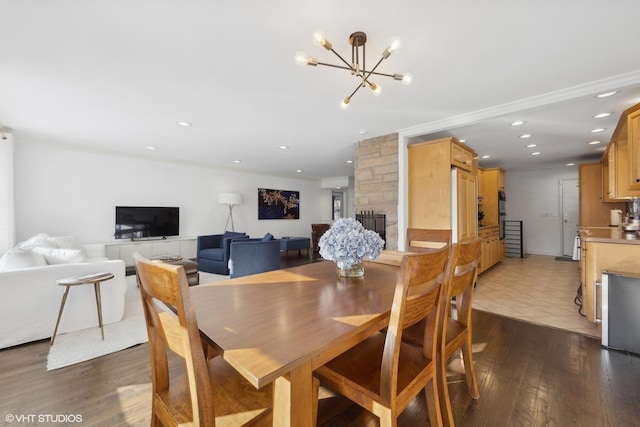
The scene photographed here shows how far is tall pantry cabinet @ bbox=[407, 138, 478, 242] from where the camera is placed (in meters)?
3.43

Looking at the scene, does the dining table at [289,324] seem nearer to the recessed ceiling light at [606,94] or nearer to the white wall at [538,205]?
the recessed ceiling light at [606,94]

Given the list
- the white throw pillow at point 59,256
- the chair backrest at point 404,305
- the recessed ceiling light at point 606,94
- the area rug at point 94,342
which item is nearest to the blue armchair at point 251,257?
the area rug at point 94,342

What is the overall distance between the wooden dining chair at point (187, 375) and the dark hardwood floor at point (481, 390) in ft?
2.39

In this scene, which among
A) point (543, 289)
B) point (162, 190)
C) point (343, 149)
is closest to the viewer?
point (543, 289)

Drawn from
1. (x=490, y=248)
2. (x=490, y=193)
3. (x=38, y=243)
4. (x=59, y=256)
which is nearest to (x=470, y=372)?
(x=59, y=256)

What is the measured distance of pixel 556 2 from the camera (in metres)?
1.46

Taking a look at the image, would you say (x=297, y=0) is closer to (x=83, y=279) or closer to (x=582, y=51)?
(x=582, y=51)

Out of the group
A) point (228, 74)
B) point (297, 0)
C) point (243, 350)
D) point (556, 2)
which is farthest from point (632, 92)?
point (243, 350)

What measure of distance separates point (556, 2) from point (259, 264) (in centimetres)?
393

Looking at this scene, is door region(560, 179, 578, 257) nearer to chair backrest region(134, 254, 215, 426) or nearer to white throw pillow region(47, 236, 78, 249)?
chair backrest region(134, 254, 215, 426)

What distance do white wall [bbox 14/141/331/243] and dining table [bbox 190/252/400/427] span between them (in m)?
5.02

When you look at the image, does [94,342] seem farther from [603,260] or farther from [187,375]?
[603,260]

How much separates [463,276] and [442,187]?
2.36m

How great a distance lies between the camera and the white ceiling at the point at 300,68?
5.08 ft
